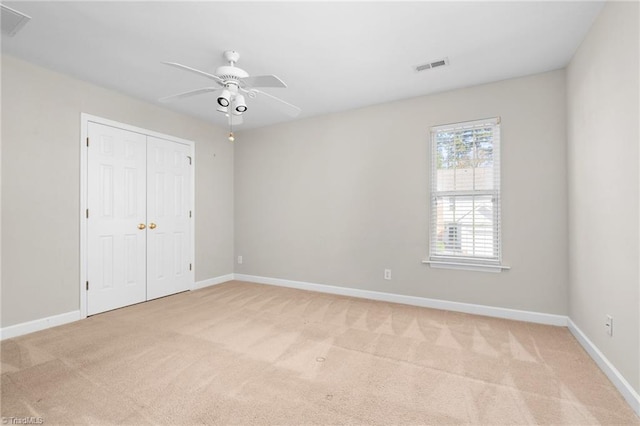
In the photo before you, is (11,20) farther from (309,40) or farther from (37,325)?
(37,325)

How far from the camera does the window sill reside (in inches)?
135

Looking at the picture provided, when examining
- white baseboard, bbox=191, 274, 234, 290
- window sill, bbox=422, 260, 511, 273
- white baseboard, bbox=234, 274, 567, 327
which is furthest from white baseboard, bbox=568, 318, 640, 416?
white baseboard, bbox=191, 274, 234, 290

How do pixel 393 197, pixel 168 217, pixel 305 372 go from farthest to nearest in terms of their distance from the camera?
1. pixel 168 217
2. pixel 393 197
3. pixel 305 372

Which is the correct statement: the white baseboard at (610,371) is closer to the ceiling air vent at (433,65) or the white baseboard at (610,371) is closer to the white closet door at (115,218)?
the ceiling air vent at (433,65)

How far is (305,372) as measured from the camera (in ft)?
Answer: 7.38

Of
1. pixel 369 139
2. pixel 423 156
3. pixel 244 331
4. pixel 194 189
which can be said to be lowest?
pixel 244 331

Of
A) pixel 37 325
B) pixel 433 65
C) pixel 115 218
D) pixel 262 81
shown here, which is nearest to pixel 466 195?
pixel 433 65

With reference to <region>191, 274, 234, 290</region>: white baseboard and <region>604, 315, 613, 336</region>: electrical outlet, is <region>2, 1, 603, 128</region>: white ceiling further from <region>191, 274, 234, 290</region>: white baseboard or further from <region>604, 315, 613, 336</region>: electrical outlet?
<region>191, 274, 234, 290</region>: white baseboard

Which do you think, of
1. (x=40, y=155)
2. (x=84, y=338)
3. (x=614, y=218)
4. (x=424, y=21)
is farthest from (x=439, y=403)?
(x=40, y=155)

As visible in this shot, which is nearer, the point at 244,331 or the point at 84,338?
the point at 84,338

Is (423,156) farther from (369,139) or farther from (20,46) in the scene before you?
(20,46)

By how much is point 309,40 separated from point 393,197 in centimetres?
221

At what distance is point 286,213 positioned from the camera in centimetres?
495

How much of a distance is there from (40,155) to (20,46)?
39.4 inches
